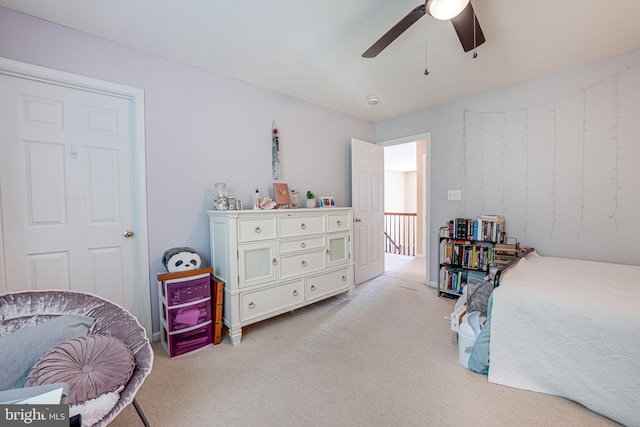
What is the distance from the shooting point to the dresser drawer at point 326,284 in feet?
8.89

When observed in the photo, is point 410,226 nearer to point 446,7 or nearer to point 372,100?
point 372,100

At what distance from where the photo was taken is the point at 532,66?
245 cm

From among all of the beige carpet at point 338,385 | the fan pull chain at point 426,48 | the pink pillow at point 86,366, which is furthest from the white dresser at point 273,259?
the fan pull chain at point 426,48

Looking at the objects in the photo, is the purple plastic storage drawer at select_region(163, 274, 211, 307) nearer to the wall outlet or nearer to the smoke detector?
the smoke detector

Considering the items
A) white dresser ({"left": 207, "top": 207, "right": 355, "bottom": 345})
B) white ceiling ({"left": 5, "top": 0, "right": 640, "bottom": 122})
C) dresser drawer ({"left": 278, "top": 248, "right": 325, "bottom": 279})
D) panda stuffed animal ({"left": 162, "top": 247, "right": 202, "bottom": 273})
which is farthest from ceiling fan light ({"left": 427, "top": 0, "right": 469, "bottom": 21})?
panda stuffed animal ({"left": 162, "top": 247, "right": 202, "bottom": 273})

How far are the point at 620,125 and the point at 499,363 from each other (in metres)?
2.42

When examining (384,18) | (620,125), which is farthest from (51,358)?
(620,125)

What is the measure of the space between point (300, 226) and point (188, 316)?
123 centimetres

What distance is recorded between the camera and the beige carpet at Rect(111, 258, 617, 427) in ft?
4.62

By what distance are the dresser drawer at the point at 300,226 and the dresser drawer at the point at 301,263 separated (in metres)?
0.22

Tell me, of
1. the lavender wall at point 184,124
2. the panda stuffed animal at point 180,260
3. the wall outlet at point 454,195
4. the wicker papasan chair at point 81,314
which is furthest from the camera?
the wall outlet at point 454,195

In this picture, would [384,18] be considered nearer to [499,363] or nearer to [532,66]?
[532,66]

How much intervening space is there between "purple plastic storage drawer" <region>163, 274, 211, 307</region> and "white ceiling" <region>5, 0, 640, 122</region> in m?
1.89

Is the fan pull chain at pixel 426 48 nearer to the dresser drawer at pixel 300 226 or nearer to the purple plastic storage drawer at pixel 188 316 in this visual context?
the dresser drawer at pixel 300 226
